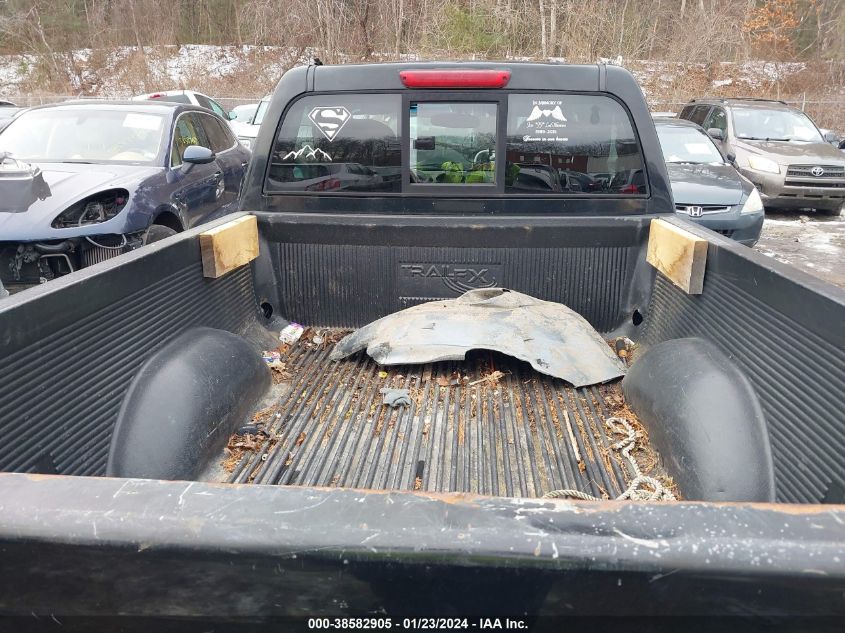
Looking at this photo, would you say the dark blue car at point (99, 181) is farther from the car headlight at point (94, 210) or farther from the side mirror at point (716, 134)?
the side mirror at point (716, 134)

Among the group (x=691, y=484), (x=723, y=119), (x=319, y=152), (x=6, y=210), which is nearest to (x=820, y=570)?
(x=691, y=484)

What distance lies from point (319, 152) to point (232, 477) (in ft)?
5.74

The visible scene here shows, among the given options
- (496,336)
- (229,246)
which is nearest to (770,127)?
(496,336)

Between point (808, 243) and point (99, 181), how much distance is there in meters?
9.66

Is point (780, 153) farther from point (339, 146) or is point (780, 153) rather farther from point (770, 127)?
point (339, 146)

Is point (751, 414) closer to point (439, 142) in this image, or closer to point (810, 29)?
point (439, 142)

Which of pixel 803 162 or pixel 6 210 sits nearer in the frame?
pixel 6 210

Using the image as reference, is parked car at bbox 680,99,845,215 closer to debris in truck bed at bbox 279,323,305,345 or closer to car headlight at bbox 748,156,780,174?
car headlight at bbox 748,156,780,174

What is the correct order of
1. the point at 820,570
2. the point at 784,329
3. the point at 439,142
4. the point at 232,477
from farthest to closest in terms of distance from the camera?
the point at 439,142 → the point at 232,477 → the point at 784,329 → the point at 820,570

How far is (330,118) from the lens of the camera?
3.30 meters

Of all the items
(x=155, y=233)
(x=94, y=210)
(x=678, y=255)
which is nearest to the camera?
(x=678, y=255)

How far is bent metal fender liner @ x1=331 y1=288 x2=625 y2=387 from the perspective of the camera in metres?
2.98

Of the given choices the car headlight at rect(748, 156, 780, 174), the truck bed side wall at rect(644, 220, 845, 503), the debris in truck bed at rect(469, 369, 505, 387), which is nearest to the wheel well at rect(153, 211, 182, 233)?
the debris in truck bed at rect(469, 369, 505, 387)

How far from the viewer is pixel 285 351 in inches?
132
